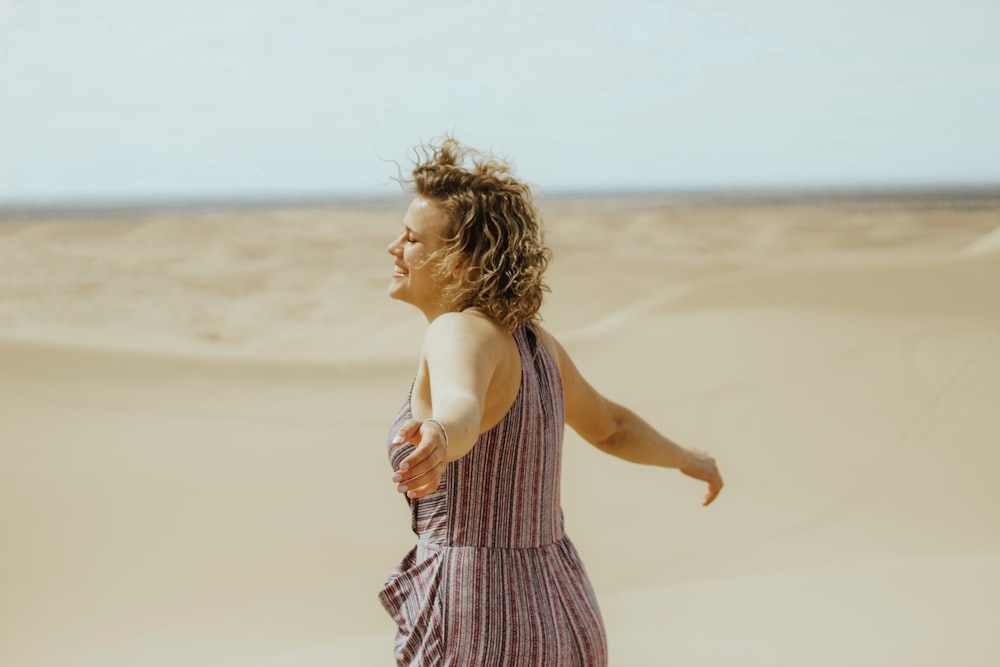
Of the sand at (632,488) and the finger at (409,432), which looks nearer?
the finger at (409,432)

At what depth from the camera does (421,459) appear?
1792 mm

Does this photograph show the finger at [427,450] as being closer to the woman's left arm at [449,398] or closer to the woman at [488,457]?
the woman's left arm at [449,398]

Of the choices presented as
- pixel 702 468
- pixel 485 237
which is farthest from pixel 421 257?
pixel 702 468

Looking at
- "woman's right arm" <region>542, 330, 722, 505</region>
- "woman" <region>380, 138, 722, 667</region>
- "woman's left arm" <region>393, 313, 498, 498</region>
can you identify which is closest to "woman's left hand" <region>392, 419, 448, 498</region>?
"woman's left arm" <region>393, 313, 498, 498</region>

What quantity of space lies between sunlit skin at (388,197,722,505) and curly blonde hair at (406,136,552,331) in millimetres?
27

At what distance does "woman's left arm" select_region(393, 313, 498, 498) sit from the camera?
70.9 inches

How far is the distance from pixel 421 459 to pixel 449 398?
0.68ft

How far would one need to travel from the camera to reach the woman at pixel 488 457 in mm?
2268

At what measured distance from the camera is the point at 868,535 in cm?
636

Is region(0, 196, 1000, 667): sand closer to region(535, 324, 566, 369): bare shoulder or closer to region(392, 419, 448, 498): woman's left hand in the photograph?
region(535, 324, 566, 369): bare shoulder

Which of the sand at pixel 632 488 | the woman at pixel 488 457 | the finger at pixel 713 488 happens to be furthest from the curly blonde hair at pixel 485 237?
the sand at pixel 632 488

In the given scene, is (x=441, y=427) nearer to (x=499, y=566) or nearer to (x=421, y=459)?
(x=421, y=459)

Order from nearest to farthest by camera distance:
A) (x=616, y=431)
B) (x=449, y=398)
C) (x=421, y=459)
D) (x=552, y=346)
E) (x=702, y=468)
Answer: (x=421, y=459)
(x=449, y=398)
(x=552, y=346)
(x=616, y=431)
(x=702, y=468)

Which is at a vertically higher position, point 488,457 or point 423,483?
point 488,457
